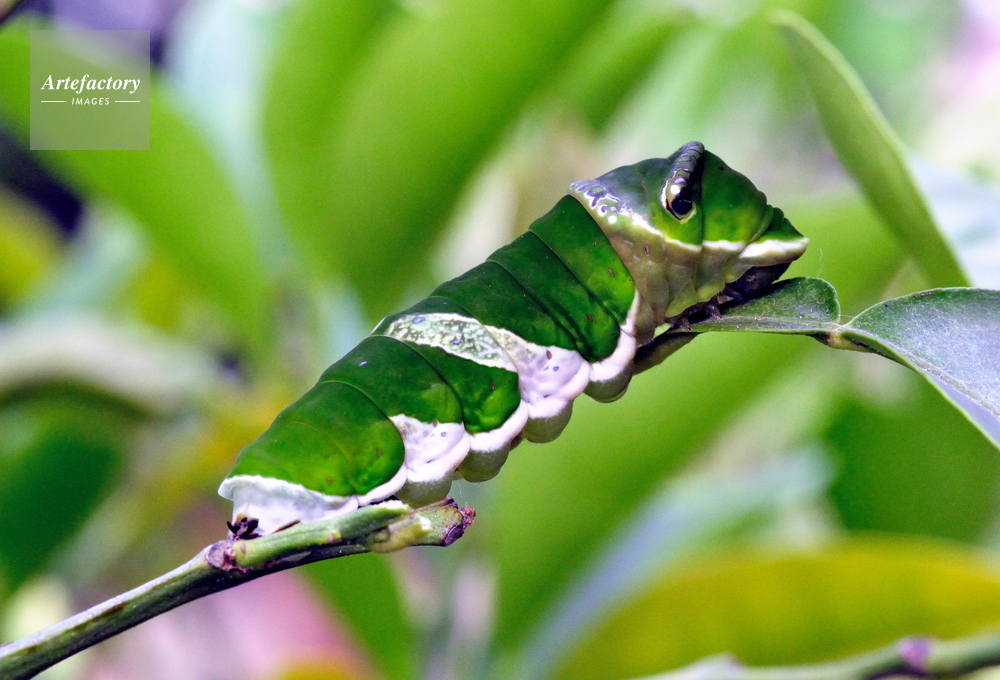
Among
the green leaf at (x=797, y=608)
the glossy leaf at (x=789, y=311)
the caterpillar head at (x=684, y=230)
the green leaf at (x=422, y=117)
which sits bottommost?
the green leaf at (x=797, y=608)

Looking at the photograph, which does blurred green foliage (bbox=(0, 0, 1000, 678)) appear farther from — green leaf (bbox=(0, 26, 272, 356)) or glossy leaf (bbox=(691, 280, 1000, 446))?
glossy leaf (bbox=(691, 280, 1000, 446))

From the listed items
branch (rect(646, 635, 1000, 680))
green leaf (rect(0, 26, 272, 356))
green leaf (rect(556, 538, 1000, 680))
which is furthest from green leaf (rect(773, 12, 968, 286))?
green leaf (rect(0, 26, 272, 356))

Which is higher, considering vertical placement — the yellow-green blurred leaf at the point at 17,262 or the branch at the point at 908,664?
the yellow-green blurred leaf at the point at 17,262

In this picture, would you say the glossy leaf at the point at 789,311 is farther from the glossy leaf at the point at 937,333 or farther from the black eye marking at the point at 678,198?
the black eye marking at the point at 678,198

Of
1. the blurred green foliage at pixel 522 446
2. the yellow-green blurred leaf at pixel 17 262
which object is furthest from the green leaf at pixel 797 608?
the yellow-green blurred leaf at pixel 17 262

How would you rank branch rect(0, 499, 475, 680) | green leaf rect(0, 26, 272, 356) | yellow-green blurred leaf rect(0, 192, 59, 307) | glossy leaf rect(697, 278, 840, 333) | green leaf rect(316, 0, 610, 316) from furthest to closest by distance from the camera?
yellow-green blurred leaf rect(0, 192, 59, 307) → green leaf rect(0, 26, 272, 356) → green leaf rect(316, 0, 610, 316) → glossy leaf rect(697, 278, 840, 333) → branch rect(0, 499, 475, 680)

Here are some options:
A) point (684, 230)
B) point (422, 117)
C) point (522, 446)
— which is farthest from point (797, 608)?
point (422, 117)
